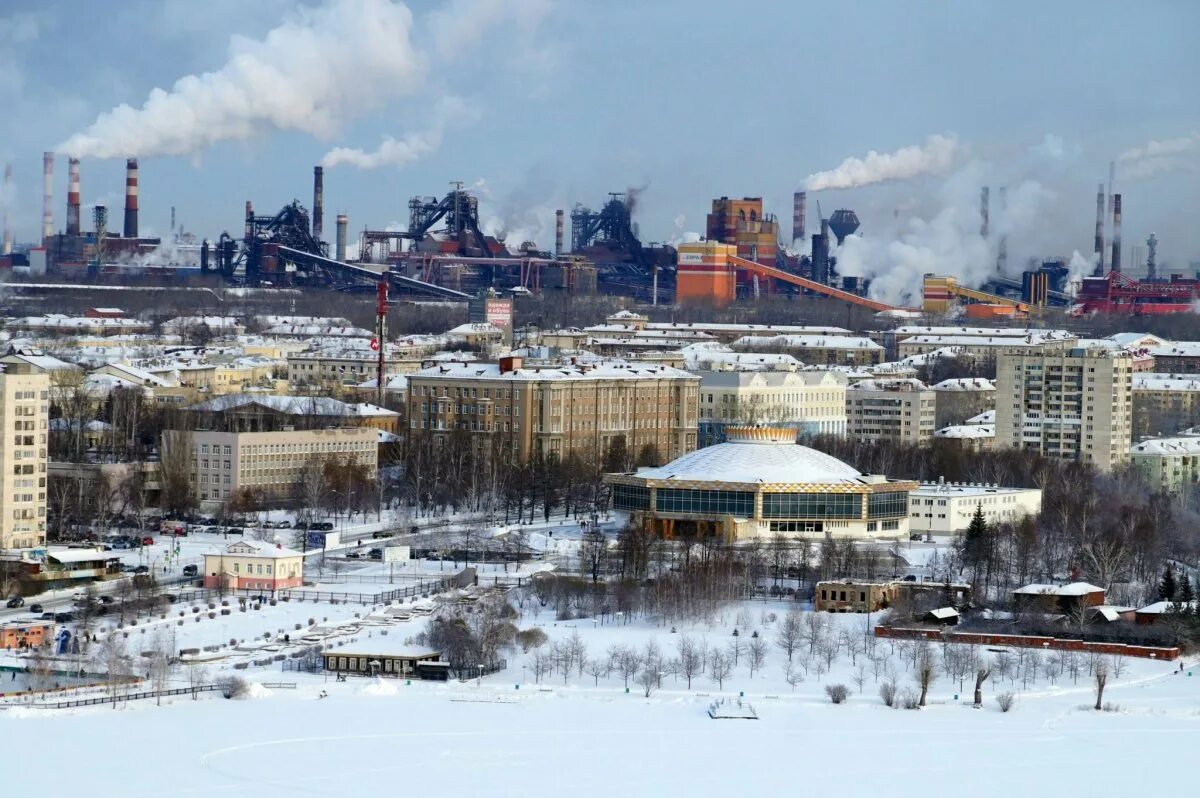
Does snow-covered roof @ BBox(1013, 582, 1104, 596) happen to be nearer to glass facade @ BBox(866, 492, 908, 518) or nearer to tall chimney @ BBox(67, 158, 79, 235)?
glass facade @ BBox(866, 492, 908, 518)

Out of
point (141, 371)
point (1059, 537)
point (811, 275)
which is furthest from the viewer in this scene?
point (811, 275)

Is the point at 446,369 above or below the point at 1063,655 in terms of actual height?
above

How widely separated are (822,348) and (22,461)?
177 ft

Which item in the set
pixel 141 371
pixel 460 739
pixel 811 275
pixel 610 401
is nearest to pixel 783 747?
pixel 460 739

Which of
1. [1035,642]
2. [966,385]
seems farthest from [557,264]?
[1035,642]

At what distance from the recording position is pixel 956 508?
45594mm

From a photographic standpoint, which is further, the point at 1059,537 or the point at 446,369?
the point at 446,369

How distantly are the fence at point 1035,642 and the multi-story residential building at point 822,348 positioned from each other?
54865 mm

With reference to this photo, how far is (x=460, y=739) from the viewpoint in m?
29.5

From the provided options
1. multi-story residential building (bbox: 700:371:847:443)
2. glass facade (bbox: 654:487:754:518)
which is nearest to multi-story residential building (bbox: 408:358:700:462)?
multi-story residential building (bbox: 700:371:847:443)

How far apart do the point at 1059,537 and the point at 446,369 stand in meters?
18.9

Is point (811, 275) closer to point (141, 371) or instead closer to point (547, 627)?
point (141, 371)

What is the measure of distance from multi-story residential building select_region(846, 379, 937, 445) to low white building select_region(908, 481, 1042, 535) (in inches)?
762

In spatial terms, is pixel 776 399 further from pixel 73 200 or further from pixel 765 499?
pixel 73 200
